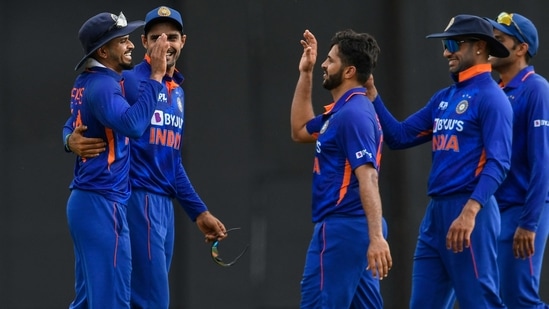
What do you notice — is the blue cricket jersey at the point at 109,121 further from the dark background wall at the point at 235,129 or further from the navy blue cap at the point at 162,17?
the dark background wall at the point at 235,129

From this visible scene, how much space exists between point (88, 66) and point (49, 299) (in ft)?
9.74

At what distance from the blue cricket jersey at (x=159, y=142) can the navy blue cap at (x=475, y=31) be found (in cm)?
158

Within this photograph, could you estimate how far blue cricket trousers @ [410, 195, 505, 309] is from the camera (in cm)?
662

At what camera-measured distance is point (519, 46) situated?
7.46m

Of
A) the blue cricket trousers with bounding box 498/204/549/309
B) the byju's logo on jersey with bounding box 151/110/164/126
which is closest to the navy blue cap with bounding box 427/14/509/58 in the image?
the blue cricket trousers with bounding box 498/204/549/309

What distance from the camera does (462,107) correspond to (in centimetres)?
683

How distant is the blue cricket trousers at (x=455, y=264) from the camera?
6.62 meters

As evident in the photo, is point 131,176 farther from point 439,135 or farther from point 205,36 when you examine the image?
point 205,36

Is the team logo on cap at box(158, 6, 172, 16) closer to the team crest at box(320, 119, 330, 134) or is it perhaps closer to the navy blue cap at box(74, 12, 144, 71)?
the navy blue cap at box(74, 12, 144, 71)

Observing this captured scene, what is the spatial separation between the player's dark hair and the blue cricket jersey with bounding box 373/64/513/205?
49 cm

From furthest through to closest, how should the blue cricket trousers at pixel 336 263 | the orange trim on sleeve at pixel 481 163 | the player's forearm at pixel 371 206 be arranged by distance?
1. the orange trim on sleeve at pixel 481 163
2. the blue cricket trousers at pixel 336 263
3. the player's forearm at pixel 371 206

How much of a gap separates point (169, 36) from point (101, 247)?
1379mm

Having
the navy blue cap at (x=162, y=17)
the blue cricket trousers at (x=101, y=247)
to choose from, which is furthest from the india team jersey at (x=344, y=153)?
the navy blue cap at (x=162, y=17)

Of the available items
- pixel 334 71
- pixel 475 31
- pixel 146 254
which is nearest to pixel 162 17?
pixel 334 71
